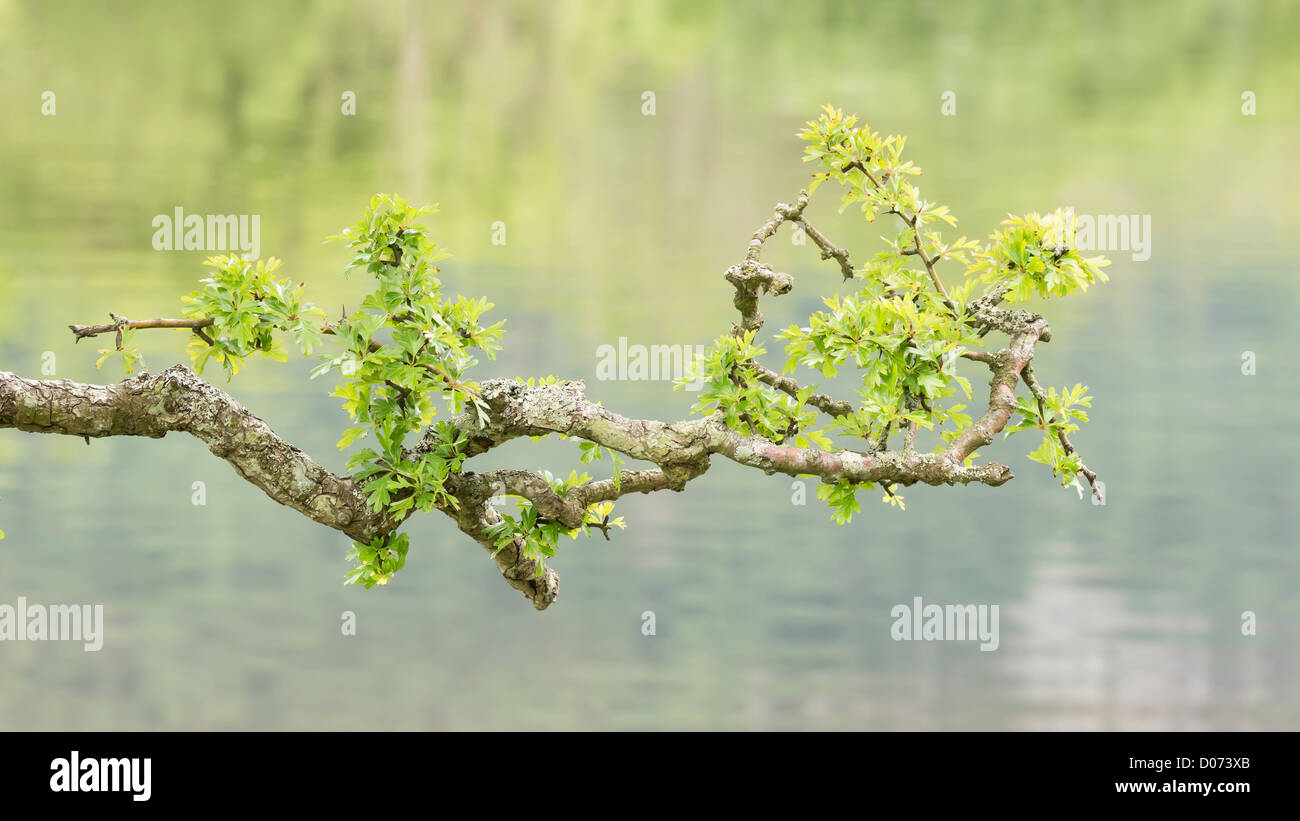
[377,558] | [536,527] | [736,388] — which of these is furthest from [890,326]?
[377,558]

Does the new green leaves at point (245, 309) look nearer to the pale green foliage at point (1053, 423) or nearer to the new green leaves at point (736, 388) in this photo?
the new green leaves at point (736, 388)

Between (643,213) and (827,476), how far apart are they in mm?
7664

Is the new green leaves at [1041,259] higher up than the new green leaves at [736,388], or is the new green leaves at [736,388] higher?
the new green leaves at [1041,259]

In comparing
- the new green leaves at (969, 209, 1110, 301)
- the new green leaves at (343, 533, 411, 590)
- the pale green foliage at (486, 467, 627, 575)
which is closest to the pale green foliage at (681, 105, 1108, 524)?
the new green leaves at (969, 209, 1110, 301)

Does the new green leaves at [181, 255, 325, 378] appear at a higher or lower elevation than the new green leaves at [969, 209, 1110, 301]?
lower

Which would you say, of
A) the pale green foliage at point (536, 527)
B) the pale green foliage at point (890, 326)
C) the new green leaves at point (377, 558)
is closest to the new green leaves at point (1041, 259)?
the pale green foliage at point (890, 326)

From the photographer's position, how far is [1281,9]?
11.8m

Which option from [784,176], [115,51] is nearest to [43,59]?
[115,51]

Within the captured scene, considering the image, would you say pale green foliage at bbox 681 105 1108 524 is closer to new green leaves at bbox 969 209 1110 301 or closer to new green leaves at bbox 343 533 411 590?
new green leaves at bbox 969 209 1110 301

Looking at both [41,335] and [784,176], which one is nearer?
[41,335]

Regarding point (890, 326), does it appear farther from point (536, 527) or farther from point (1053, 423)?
point (536, 527)

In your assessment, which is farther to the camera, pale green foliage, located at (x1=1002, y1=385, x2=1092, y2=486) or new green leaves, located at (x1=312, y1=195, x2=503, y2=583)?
pale green foliage, located at (x1=1002, y1=385, x2=1092, y2=486)

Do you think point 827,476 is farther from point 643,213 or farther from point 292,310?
point 643,213

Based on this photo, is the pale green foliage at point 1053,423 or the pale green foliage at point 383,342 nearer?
the pale green foliage at point 383,342
